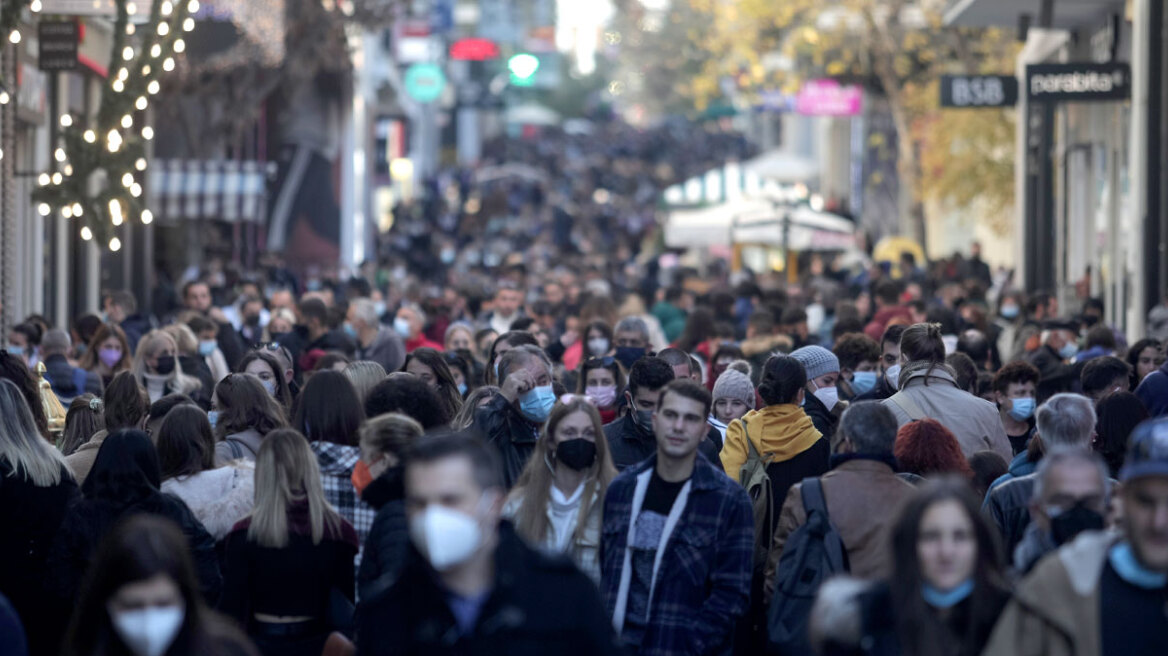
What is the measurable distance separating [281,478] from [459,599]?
2216mm

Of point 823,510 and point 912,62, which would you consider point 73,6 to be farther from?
point 912,62

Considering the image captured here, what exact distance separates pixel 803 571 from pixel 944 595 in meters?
1.79

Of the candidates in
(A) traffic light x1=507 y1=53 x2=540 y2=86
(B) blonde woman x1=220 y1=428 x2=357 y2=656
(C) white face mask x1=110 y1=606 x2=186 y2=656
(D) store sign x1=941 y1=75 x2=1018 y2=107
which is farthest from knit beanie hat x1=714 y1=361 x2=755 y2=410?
(D) store sign x1=941 y1=75 x2=1018 y2=107

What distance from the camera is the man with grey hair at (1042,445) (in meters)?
6.81

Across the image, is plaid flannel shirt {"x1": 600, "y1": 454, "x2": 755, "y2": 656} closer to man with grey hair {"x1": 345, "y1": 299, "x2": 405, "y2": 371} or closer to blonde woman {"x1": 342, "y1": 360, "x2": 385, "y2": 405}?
blonde woman {"x1": 342, "y1": 360, "x2": 385, "y2": 405}

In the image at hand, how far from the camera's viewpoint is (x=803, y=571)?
21.0 feet

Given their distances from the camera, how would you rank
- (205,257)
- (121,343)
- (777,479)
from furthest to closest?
1. (205,257)
2. (121,343)
3. (777,479)

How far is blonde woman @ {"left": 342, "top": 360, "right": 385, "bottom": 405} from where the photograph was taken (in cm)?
886

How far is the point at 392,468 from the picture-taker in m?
6.51

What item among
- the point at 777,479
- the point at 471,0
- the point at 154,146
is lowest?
the point at 777,479

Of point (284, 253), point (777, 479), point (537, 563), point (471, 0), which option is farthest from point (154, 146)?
point (471, 0)

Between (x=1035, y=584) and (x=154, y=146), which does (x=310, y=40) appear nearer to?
(x=154, y=146)

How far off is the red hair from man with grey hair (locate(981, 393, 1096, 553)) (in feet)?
0.73

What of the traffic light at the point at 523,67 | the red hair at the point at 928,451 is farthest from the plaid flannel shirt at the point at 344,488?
the traffic light at the point at 523,67
